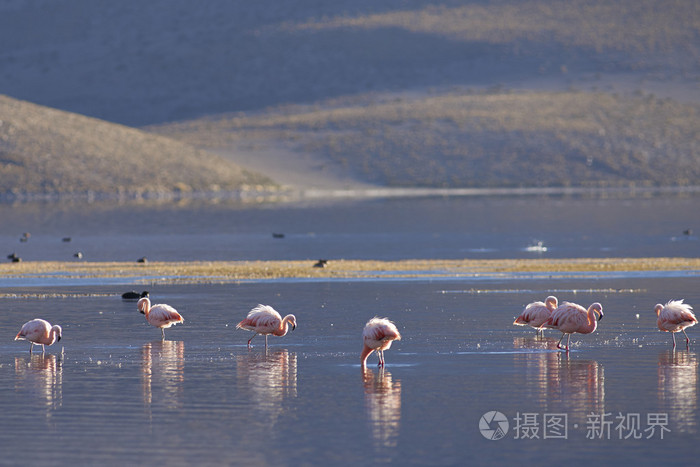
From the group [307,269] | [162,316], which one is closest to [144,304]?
[162,316]

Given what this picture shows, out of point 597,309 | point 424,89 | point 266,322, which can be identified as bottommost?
point 266,322

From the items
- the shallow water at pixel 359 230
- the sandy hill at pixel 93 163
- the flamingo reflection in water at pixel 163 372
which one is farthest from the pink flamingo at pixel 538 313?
the sandy hill at pixel 93 163

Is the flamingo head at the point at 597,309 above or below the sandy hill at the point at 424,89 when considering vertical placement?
below

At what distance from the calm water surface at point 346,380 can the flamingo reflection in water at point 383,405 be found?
0.12 feet

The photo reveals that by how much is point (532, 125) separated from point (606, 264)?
109570 millimetres

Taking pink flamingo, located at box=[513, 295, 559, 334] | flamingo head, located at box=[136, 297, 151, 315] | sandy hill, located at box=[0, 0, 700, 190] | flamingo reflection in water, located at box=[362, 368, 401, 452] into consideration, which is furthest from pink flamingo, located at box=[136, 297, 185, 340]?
sandy hill, located at box=[0, 0, 700, 190]

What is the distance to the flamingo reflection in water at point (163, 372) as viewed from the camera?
50.8ft

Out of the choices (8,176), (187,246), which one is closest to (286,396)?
(187,246)

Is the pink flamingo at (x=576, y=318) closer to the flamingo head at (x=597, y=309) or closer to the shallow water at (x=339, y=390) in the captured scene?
the flamingo head at (x=597, y=309)

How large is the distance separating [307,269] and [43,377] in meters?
18.0

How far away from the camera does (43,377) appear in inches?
669

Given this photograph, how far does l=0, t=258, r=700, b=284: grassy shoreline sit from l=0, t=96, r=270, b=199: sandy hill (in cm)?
7942

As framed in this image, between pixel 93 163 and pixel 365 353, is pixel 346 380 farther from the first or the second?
pixel 93 163

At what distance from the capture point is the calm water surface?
1280 cm
